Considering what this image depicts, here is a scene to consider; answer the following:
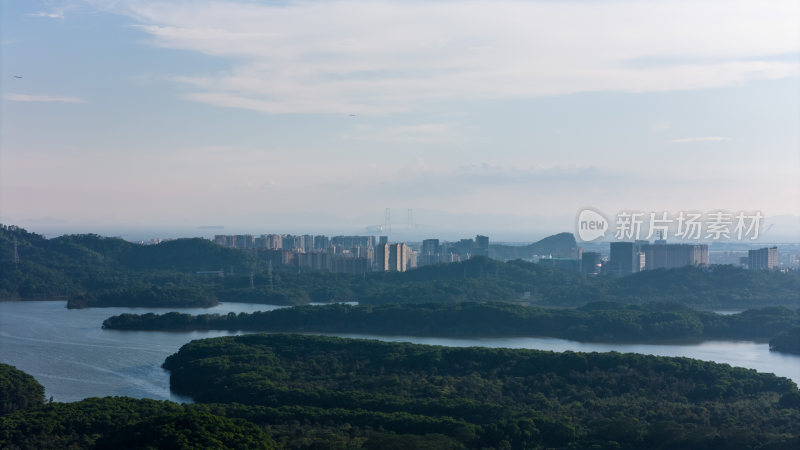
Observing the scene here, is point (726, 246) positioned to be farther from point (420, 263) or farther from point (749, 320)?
point (749, 320)

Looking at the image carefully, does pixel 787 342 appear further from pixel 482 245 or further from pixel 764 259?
pixel 482 245

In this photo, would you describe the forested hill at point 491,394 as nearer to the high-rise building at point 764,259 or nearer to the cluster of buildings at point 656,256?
the cluster of buildings at point 656,256

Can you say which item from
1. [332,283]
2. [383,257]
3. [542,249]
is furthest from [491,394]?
[542,249]

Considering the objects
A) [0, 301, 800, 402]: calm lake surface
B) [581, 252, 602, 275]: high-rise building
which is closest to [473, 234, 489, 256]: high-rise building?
[581, 252, 602, 275]: high-rise building

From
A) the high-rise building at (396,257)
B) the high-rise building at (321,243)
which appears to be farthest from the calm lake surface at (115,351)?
the high-rise building at (321,243)

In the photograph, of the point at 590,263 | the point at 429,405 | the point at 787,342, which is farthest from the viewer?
the point at 590,263

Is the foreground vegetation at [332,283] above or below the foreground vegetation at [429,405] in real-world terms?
above
